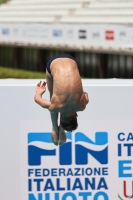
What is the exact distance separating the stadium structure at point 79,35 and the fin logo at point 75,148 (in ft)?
34.1

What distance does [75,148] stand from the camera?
3.68 metres

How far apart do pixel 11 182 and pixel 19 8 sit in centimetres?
2021

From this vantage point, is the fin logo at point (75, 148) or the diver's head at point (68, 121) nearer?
the diver's head at point (68, 121)

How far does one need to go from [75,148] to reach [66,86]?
5.38ft

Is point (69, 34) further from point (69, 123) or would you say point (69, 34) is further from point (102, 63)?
point (69, 123)

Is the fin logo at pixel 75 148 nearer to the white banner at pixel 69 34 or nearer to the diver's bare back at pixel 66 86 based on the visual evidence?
the diver's bare back at pixel 66 86

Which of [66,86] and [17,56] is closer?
[66,86]

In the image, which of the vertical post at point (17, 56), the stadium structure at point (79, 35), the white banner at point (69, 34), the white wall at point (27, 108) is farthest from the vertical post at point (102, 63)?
the white wall at point (27, 108)

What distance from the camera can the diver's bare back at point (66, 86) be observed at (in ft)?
6.95

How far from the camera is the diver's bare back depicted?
2.12 metres

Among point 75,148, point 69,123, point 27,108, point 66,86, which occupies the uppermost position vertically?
point 66,86

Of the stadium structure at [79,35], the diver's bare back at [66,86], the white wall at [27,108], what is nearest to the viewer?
the diver's bare back at [66,86]

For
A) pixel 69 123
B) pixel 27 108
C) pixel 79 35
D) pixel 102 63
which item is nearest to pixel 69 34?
pixel 79 35

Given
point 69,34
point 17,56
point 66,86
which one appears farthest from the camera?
point 17,56
